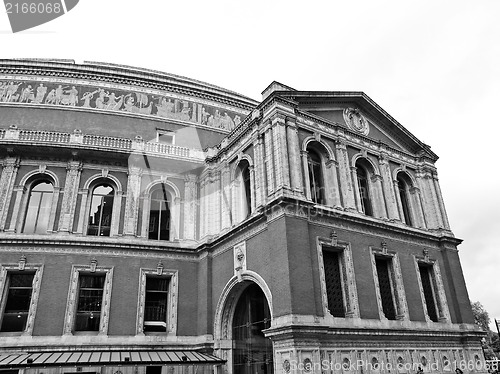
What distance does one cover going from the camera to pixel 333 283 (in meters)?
17.7

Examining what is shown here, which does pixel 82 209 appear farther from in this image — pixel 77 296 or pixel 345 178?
pixel 345 178

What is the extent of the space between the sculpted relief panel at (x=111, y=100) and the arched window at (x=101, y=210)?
236 inches

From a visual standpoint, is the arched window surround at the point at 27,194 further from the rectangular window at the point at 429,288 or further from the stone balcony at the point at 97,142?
the rectangular window at the point at 429,288

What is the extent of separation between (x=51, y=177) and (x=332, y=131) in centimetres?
1522

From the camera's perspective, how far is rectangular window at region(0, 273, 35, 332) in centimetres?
1908

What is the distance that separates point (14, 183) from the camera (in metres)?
21.6

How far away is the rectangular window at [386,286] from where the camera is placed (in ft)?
63.0

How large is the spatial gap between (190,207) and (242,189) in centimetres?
392

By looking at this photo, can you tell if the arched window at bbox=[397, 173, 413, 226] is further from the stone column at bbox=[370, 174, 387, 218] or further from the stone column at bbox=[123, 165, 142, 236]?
the stone column at bbox=[123, 165, 142, 236]

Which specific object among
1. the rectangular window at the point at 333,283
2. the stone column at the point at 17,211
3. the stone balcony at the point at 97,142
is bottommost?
the rectangular window at the point at 333,283

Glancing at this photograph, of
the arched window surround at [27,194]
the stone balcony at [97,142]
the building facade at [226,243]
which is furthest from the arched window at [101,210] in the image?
the stone balcony at [97,142]

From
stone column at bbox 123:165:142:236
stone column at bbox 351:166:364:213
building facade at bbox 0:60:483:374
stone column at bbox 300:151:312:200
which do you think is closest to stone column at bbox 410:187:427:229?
building facade at bbox 0:60:483:374

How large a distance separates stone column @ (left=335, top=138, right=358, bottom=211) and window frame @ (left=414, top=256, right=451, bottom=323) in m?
4.94

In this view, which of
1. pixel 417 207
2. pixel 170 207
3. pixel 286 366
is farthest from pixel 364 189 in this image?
pixel 170 207
